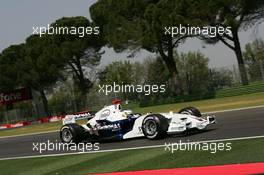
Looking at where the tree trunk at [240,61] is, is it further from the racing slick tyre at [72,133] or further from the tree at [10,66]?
the tree at [10,66]

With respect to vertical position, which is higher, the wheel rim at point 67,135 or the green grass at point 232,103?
the green grass at point 232,103

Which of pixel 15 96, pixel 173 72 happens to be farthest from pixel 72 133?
pixel 15 96

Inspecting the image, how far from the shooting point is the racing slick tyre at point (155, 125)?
14.1 m

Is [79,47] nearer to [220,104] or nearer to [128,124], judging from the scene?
[220,104]

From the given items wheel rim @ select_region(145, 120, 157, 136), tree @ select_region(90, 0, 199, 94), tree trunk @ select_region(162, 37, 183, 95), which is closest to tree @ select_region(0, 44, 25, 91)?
tree @ select_region(90, 0, 199, 94)

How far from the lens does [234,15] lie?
122 ft

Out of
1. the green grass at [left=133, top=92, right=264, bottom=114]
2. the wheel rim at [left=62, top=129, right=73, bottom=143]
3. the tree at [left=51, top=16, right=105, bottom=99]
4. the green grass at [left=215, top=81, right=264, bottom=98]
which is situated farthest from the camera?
the tree at [left=51, top=16, right=105, bottom=99]

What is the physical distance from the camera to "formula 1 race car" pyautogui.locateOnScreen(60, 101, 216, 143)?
14.2 meters

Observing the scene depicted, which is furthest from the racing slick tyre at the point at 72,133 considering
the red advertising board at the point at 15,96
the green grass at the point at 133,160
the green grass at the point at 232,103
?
the red advertising board at the point at 15,96

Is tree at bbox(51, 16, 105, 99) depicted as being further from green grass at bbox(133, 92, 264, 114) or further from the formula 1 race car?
the formula 1 race car

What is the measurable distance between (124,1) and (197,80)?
9.27 metres

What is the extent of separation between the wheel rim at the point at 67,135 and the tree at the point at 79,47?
35900 millimetres

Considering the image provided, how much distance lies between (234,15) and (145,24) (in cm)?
733

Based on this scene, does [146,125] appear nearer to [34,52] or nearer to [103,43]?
[103,43]
